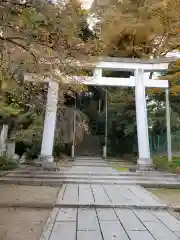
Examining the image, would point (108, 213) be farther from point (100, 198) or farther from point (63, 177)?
point (63, 177)

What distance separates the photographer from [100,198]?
5699mm

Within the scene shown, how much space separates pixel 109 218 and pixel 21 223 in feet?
4.25

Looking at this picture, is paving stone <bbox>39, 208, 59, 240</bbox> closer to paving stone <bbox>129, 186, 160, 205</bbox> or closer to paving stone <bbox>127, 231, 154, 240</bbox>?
paving stone <bbox>127, 231, 154, 240</bbox>

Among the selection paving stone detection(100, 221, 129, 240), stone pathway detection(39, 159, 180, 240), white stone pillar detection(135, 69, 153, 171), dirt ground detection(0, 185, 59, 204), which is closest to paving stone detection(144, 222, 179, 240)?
stone pathway detection(39, 159, 180, 240)

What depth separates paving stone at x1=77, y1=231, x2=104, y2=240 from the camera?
11.3 ft

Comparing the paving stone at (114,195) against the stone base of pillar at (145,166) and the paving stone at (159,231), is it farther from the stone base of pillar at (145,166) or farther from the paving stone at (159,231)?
the stone base of pillar at (145,166)

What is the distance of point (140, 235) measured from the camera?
357cm

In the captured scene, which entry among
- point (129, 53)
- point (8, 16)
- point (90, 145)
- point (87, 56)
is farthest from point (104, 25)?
point (90, 145)

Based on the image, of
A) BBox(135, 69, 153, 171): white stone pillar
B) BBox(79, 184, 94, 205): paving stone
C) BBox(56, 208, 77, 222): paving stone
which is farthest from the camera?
BBox(135, 69, 153, 171): white stone pillar

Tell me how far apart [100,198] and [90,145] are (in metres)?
15.6

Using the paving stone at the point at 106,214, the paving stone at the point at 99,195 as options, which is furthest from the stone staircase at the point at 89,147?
the paving stone at the point at 106,214

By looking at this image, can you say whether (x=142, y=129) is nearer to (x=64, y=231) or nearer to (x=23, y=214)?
(x=23, y=214)

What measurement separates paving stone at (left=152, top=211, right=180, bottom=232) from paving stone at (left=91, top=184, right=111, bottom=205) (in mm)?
991

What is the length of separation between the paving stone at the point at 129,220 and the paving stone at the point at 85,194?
67cm
